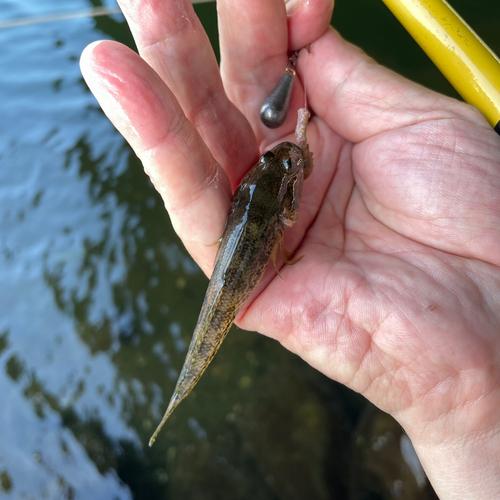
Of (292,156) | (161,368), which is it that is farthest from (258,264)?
(161,368)

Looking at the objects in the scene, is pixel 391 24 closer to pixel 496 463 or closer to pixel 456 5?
pixel 456 5

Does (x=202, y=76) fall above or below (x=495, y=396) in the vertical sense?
above

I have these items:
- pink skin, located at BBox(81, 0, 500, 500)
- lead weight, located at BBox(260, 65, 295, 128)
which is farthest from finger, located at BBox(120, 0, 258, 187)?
lead weight, located at BBox(260, 65, 295, 128)

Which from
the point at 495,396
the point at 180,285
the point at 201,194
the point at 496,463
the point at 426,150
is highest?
the point at 426,150

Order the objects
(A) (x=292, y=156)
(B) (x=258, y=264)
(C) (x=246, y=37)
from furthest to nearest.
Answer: (C) (x=246, y=37) < (A) (x=292, y=156) < (B) (x=258, y=264)

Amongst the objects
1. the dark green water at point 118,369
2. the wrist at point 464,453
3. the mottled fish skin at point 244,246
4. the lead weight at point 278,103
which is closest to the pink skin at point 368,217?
the wrist at point 464,453

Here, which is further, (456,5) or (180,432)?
(456,5)

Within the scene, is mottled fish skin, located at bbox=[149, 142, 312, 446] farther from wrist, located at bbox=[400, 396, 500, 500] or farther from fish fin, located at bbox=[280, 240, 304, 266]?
wrist, located at bbox=[400, 396, 500, 500]
